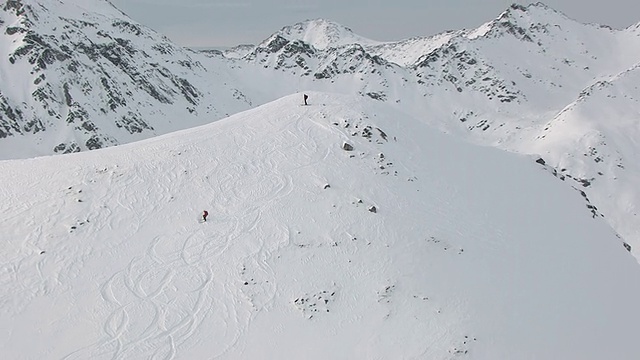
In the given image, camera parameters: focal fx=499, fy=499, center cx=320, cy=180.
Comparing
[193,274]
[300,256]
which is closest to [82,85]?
[193,274]

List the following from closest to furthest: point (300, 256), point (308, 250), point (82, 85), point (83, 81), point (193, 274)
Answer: point (193, 274), point (300, 256), point (308, 250), point (82, 85), point (83, 81)

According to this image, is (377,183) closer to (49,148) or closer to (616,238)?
(616,238)

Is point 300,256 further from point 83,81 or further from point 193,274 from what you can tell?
point 83,81

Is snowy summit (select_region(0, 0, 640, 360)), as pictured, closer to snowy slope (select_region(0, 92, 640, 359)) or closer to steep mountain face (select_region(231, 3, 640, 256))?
snowy slope (select_region(0, 92, 640, 359))

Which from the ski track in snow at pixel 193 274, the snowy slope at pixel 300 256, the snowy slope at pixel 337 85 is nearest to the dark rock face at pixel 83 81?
the snowy slope at pixel 337 85

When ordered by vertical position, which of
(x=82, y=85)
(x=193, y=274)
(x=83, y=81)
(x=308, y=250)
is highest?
(x=83, y=81)

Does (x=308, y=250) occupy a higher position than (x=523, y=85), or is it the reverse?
(x=523, y=85)
